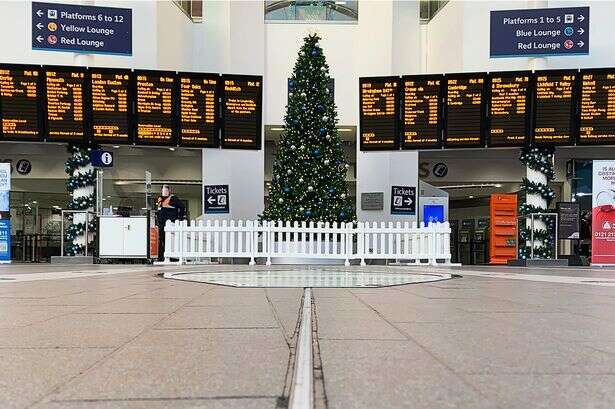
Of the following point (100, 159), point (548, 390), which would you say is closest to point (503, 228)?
point (100, 159)

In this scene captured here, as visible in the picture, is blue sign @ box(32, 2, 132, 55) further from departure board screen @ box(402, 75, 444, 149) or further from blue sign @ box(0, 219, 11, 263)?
departure board screen @ box(402, 75, 444, 149)

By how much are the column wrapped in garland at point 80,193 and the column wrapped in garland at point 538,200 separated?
1101 cm

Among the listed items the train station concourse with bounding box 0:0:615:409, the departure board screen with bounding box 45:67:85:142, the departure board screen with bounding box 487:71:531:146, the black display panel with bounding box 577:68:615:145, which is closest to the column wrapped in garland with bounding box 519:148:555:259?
the train station concourse with bounding box 0:0:615:409

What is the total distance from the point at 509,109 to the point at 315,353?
13.2 metres

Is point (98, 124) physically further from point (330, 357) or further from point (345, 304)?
point (330, 357)

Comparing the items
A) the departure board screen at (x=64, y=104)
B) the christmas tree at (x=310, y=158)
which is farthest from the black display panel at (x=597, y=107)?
the departure board screen at (x=64, y=104)

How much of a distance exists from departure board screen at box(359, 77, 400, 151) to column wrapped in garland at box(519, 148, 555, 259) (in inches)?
136

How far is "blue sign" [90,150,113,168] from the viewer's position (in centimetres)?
1456

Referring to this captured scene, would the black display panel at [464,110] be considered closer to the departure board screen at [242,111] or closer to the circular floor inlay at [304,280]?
the departure board screen at [242,111]

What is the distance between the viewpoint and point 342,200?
14.8 m

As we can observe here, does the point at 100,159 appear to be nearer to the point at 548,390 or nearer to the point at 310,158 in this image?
the point at 310,158

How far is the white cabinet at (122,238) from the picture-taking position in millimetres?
14102

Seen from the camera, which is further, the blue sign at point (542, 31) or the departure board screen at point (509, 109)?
the blue sign at point (542, 31)

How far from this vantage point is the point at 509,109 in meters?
14.5
